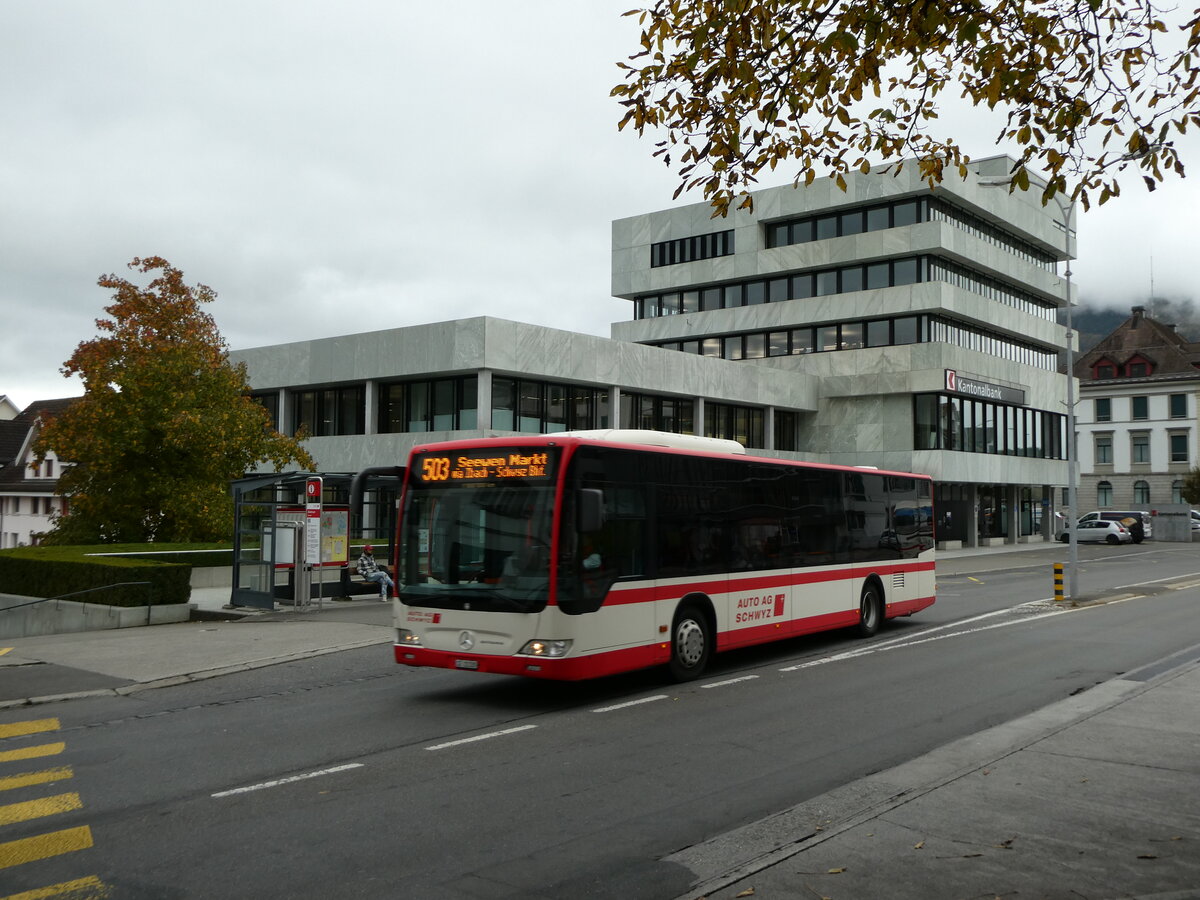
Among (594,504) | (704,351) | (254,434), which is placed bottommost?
(594,504)

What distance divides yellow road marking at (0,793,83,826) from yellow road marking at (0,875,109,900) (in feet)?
5.12

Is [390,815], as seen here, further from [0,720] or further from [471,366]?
[471,366]

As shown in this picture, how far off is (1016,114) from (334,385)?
34.9 metres

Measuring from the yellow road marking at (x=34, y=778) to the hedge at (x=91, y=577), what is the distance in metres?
11.0

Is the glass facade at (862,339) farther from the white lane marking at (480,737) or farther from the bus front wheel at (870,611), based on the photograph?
the white lane marking at (480,737)

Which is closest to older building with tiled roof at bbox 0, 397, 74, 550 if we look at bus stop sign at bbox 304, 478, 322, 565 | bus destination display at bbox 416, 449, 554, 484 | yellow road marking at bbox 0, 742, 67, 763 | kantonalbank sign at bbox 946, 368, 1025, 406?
bus stop sign at bbox 304, 478, 322, 565

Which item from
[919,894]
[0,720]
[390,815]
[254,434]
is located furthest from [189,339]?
[919,894]

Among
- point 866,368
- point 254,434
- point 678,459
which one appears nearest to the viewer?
point 678,459

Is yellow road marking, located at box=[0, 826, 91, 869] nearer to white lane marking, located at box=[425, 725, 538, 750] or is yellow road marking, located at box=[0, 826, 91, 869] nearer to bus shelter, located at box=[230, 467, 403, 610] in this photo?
white lane marking, located at box=[425, 725, 538, 750]

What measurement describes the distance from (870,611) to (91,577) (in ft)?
49.9

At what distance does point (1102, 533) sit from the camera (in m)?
60.9

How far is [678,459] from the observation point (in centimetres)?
1226

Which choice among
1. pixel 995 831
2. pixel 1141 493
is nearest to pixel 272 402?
pixel 995 831

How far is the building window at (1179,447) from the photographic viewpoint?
86.4 metres
